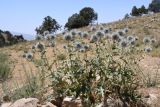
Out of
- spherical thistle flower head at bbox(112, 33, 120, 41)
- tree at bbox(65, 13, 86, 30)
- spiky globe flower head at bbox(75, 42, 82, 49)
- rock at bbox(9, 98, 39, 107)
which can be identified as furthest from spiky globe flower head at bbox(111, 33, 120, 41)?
tree at bbox(65, 13, 86, 30)

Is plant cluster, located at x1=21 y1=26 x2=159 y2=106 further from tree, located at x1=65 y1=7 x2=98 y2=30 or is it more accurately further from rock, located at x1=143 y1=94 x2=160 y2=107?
tree, located at x1=65 y1=7 x2=98 y2=30

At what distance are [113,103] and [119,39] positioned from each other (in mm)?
1445

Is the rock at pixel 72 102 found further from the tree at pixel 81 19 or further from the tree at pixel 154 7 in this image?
the tree at pixel 154 7

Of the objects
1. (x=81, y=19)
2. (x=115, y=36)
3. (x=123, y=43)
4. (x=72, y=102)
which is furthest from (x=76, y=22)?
(x=72, y=102)

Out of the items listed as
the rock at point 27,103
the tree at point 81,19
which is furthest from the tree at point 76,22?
the rock at point 27,103

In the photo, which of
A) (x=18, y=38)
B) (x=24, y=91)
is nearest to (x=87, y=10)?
(x=18, y=38)

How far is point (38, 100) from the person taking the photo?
23.2 ft

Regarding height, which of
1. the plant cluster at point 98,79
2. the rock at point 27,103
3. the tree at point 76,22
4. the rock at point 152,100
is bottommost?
the rock at point 152,100

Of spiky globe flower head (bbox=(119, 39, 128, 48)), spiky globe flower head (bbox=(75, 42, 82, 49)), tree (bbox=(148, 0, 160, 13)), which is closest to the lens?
spiky globe flower head (bbox=(119, 39, 128, 48))

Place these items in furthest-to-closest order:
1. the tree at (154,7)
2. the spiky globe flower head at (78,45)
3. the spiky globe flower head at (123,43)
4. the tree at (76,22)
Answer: the tree at (154,7), the tree at (76,22), the spiky globe flower head at (78,45), the spiky globe flower head at (123,43)

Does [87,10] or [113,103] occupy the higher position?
[87,10]

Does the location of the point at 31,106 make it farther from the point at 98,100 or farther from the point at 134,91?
the point at 134,91

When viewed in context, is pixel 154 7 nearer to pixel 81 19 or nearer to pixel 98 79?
pixel 81 19

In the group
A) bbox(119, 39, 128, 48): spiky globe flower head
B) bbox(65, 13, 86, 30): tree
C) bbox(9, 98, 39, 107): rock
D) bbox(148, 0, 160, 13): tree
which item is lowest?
bbox(9, 98, 39, 107): rock
